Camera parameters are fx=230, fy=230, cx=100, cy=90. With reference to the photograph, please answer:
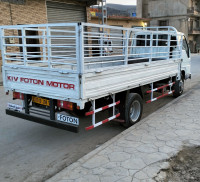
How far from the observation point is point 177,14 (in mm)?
42250

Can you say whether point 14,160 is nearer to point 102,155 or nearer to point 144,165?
point 102,155

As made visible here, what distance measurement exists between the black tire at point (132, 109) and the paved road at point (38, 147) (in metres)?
0.34

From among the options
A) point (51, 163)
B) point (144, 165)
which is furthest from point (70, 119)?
point (144, 165)

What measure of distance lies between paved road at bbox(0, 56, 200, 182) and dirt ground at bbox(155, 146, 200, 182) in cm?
151

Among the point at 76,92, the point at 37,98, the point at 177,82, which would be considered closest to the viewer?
the point at 76,92

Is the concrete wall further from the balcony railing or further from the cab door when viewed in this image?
the cab door

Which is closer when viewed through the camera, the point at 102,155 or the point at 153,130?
the point at 102,155

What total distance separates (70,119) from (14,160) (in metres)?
1.17

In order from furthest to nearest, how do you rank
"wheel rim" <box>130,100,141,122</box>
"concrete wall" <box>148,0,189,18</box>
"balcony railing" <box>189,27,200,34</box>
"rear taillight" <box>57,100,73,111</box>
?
1. "balcony railing" <box>189,27,200,34</box>
2. "concrete wall" <box>148,0,189,18</box>
3. "wheel rim" <box>130,100,141,122</box>
4. "rear taillight" <box>57,100,73,111</box>

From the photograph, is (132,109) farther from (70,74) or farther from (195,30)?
(195,30)

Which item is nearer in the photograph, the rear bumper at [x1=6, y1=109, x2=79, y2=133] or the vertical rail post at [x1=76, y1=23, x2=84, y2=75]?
the vertical rail post at [x1=76, y1=23, x2=84, y2=75]

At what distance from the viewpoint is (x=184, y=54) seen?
830cm

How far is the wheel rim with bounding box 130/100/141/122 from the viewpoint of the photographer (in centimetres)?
545

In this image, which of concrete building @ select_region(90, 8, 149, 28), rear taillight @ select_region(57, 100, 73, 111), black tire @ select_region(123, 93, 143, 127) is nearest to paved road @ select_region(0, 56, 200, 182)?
black tire @ select_region(123, 93, 143, 127)
